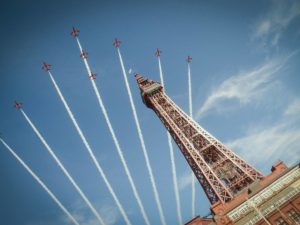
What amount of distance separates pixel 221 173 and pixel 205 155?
361 cm

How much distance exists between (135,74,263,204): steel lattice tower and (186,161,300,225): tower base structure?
A: 2.41 m

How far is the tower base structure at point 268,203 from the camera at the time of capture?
23.7 metres

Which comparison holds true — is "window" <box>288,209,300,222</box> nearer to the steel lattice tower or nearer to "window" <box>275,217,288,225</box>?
"window" <box>275,217,288,225</box>

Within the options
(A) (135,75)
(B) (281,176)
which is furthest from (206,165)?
(A) (135,75)

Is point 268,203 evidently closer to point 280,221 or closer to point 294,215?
point 280,221

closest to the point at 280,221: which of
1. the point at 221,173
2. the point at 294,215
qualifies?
the point at 294,215

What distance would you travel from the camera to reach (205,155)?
117ft

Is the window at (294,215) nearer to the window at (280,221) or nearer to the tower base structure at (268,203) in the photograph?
the tower base structure at (268,203)

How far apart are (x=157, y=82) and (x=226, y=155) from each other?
63.6ft

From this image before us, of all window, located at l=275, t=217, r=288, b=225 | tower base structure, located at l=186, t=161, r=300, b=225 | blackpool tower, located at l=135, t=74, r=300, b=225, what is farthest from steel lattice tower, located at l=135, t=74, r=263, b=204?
window, located at l=275, t=217, r=288, b=225

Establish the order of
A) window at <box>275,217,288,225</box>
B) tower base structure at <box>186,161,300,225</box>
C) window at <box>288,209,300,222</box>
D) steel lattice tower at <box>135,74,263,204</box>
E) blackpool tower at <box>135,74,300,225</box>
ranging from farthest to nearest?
steel lattice tower at <box>135,74,263,204</box>, blackpool tower at <box>135,74,300,225</box>, tower base structure at <box>186,161,300,225</box>, window at <box>275,217,288,225</box>, window at <box>288,209,300,222</box>

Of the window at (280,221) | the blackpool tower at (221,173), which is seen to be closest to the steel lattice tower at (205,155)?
the blackpool tower at (221,173)

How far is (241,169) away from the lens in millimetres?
31391

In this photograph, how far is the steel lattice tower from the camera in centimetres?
3081
